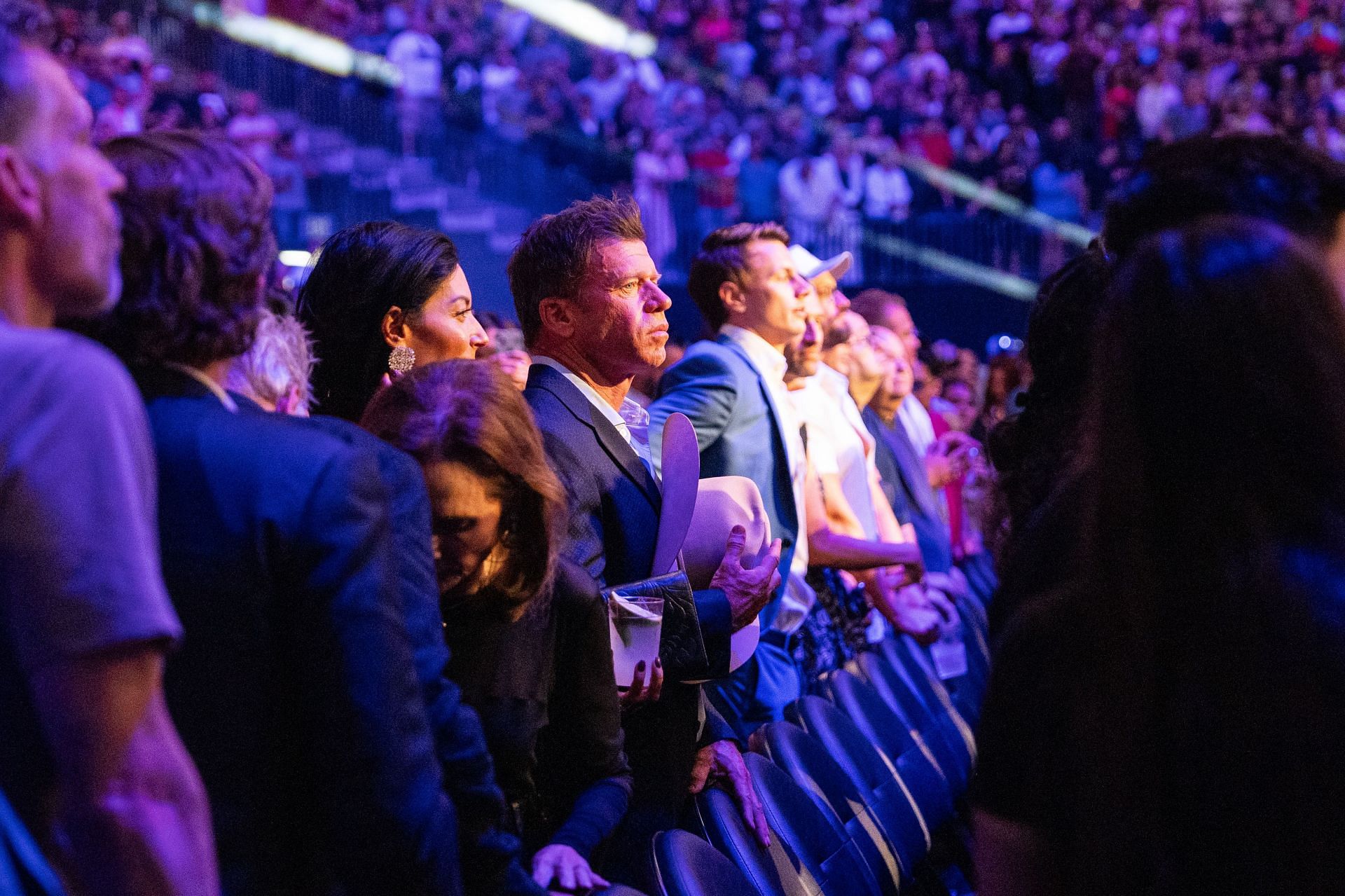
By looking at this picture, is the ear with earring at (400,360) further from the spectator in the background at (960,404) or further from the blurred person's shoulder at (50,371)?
the spectator in the background at (960,404)

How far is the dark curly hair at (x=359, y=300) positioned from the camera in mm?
2328

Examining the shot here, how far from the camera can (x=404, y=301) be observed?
2330 mm

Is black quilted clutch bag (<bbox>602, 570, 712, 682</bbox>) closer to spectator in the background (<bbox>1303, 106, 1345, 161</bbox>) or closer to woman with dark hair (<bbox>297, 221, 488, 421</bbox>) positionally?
woman with dark hair (<bbox>297, 221, 488, 421</bbox>)

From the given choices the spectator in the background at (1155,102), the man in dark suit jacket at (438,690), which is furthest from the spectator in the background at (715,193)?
the man in dark suit jacket at (438,690)

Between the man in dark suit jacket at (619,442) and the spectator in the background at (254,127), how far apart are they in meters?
9.63

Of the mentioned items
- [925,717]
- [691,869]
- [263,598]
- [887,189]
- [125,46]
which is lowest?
[925,717]

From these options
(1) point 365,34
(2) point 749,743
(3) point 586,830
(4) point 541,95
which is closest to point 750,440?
(2) point 749,743

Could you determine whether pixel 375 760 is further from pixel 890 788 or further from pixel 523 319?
pixel 890 788

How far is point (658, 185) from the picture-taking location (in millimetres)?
12617

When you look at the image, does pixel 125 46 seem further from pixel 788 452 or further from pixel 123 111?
pixel 788 452

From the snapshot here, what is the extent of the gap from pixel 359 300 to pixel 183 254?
1.11m

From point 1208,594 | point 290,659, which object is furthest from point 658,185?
point 1208,594

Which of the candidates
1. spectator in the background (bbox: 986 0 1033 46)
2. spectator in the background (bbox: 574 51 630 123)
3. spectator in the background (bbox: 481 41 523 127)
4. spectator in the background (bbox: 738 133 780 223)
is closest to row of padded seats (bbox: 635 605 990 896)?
spectator in the background (bbox: 738 133 780 223)

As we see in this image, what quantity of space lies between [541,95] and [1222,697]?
13168 mm
